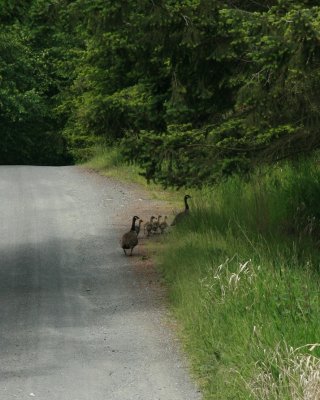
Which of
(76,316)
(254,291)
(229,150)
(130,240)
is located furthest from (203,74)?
(254,291)

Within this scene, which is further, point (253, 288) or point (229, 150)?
point (229, 150)

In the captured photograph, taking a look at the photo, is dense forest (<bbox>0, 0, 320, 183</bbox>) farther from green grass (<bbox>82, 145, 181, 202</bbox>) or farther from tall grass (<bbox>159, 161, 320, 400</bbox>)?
green grass (<bbox>82, 145, 181, 202</bbox>)

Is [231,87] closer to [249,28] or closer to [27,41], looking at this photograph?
[249,28]

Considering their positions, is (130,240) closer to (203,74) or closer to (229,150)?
(229,150)

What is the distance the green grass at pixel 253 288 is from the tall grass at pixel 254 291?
1 centimetres

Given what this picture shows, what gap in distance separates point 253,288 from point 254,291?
4.7 inches

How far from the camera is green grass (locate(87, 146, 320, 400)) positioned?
867 centimetres

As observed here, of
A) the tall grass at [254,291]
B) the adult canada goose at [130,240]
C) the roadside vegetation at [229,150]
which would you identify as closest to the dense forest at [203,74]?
the roadside vegetation at [229,150]

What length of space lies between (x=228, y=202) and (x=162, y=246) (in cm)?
149

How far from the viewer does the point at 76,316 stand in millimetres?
13430

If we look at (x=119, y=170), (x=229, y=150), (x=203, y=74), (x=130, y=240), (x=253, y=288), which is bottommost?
(x=119, y=170)

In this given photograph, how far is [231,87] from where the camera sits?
15875 millimetres

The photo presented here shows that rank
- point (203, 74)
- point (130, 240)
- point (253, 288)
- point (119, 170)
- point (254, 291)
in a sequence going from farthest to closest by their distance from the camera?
point (119, 170) → point (130, 240) → point (203, 74) → point (253, 288) → point (254, 291)

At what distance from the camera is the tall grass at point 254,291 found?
8.62 meters
